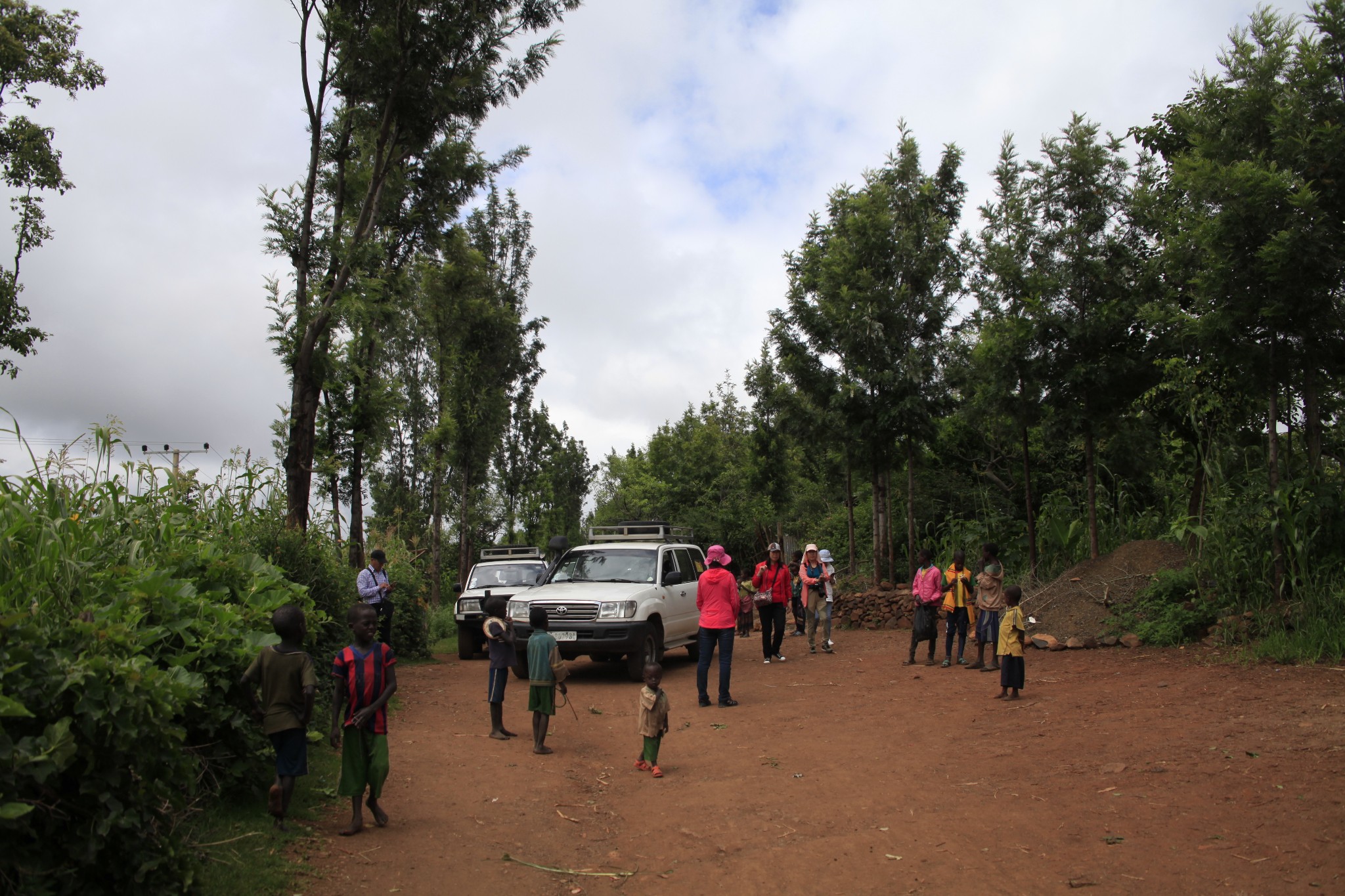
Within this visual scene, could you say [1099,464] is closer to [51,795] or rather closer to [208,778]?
[208,778]

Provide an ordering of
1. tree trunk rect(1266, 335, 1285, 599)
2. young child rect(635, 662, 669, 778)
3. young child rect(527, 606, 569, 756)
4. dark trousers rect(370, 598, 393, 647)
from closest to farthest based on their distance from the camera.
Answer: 1. young child rect(635, 662, 669, 778)
2. young child rect(527, 606, 569, 756)
3. tree trunk rect(1266, 335, 1285, 599)
4. dark trousers rect(370, 598, 393, 647)

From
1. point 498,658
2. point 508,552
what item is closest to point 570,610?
point 498,658

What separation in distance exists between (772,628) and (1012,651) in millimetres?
5184

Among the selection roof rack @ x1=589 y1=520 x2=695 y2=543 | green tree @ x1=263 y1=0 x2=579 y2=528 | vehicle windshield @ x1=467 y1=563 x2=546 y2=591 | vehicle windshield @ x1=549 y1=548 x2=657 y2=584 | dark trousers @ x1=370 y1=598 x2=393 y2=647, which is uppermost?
green tree @ x1=263 y1=0 x2=579 y2=528

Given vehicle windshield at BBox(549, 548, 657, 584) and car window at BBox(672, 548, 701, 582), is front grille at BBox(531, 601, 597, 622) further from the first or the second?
car window at BBox(672, 548, 701, 582)

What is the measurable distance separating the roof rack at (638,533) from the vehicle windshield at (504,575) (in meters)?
1.42

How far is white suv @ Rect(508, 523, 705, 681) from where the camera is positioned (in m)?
11.8

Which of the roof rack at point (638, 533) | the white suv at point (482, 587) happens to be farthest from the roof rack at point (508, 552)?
the roof rack at point (638, 533)

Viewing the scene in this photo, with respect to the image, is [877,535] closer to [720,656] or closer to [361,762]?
[720,656]

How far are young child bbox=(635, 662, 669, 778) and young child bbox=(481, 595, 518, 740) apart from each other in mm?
1633

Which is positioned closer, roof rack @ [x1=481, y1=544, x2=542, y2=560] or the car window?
the car window

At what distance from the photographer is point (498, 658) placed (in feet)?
28.5

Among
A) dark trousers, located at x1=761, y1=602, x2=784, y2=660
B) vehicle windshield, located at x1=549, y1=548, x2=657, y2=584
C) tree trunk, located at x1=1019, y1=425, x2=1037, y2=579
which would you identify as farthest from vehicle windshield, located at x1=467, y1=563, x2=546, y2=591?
tree trunk, located at x1=1019, y1=425, x2=1037, y2=579

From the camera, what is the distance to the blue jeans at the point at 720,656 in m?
10.4
